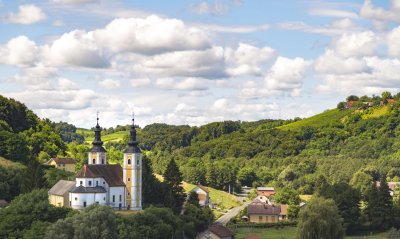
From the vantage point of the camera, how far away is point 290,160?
147 metres

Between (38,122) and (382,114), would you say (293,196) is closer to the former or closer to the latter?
(38,122)

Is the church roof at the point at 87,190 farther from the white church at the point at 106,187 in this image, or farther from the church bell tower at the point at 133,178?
the church bell tower at the point at 133,178

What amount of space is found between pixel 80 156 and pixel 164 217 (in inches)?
1976

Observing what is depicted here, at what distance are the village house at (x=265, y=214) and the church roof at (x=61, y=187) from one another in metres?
27.1

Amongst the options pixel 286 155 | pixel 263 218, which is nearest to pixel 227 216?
pixel 263 218

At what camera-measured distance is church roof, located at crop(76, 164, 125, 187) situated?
68394 mm

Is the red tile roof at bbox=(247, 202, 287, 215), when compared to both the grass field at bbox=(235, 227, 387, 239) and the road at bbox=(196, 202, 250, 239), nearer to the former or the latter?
the road at bbox=(196, 202, 250, 239)

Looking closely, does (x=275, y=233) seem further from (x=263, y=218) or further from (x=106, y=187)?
(x=106, y=187)

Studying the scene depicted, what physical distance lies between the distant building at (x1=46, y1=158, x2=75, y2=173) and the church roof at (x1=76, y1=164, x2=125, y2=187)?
25.3 meters

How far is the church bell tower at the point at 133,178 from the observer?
71.7m

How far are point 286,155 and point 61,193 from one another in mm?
96521

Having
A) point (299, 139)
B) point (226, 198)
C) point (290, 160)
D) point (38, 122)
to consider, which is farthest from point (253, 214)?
point (299, 139)

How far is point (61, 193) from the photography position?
6950 cm

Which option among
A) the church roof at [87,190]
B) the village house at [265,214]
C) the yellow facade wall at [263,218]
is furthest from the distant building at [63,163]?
the church roof at [87,190]
